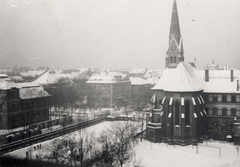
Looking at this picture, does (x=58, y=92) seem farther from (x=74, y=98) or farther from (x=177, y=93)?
(x=177, y=93)

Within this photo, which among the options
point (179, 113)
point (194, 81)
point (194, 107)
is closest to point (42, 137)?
point (179, 113)

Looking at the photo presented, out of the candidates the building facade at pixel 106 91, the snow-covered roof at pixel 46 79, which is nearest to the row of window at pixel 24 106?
the building facade at pixel 106 91

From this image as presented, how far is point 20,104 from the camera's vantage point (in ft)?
199

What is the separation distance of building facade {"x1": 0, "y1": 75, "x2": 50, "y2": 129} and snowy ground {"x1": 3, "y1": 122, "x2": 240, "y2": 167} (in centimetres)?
1424

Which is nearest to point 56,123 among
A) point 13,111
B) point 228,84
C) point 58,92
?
point 13,111

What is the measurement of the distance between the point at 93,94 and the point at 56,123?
3288cm

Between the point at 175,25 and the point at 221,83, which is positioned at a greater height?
the point at 175,25

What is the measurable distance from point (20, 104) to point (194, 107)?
3655 cm

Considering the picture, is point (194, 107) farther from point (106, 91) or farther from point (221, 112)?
point (106, 91)

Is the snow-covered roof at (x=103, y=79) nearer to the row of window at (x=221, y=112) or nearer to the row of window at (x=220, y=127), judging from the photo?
the row of window at (x=221, y=112)

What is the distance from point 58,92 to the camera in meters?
90.4

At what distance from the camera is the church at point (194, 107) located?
5075 cm

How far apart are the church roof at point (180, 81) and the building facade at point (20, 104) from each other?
94.8 feet

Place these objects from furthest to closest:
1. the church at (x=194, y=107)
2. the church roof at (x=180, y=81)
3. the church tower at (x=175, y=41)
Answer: the church tower at (x=175, y=41) < the church roof at (x=180, y=81) < the church at (x=194, y=107)
